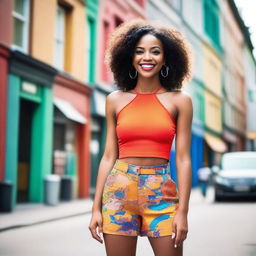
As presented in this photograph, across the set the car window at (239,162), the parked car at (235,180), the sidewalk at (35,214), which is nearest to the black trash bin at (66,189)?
the sidewalk at (35,214)

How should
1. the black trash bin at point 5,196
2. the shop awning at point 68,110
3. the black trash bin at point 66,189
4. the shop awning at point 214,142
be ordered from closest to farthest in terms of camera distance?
1. the black trash bin at point 5,196
2. the shop awning at point 68,110
3. the black trash bin at point 66,189
4. the shop awning at point 214,142

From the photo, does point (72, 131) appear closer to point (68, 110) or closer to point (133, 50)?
point (68, 110)

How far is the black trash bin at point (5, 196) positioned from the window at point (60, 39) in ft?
19.7

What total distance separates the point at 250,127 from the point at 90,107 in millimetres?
42677

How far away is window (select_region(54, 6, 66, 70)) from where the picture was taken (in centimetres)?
1925

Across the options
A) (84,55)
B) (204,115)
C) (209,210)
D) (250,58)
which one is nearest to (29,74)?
(84,55)

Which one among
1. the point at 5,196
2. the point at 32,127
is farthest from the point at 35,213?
the point at 32,127

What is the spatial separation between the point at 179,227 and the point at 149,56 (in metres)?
0.93

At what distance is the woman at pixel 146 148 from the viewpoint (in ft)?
9.78

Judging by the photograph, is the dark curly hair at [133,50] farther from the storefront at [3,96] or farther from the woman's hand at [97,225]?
the storefront at [3,96]

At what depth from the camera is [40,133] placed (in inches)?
687

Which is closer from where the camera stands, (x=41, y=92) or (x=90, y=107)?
(x=41, y=92)

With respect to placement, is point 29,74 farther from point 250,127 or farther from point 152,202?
point 250,127

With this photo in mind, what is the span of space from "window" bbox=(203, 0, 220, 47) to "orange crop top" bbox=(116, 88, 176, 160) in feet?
129
